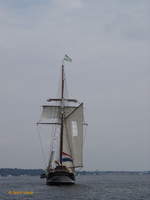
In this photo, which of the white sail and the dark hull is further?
the white sail

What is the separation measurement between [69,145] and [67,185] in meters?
7.52

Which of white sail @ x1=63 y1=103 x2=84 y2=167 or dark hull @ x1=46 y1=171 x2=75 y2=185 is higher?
white sail @ x1=63 y1=103 x2=84 y2=167

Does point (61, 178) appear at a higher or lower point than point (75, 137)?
lower

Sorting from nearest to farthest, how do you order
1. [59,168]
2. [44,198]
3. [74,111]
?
1. [44,198]
2. [59,168]
3. [74,111]

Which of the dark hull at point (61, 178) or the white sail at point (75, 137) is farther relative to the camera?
the white sail at point (75, 137)

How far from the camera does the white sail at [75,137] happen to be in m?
89.6

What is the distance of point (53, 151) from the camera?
313 ft

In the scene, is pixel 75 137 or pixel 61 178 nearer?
pixel 61 178

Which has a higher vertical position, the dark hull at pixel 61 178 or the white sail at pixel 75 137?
the white sail at pixel 75 137

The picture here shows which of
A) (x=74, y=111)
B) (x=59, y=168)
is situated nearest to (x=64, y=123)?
(x=74, y=111)

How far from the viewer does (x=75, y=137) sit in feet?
296

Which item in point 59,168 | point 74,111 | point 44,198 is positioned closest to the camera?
point 44,198

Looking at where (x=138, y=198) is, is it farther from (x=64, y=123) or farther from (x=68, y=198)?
(x=64, y=123)

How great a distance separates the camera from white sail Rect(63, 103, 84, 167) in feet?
294
